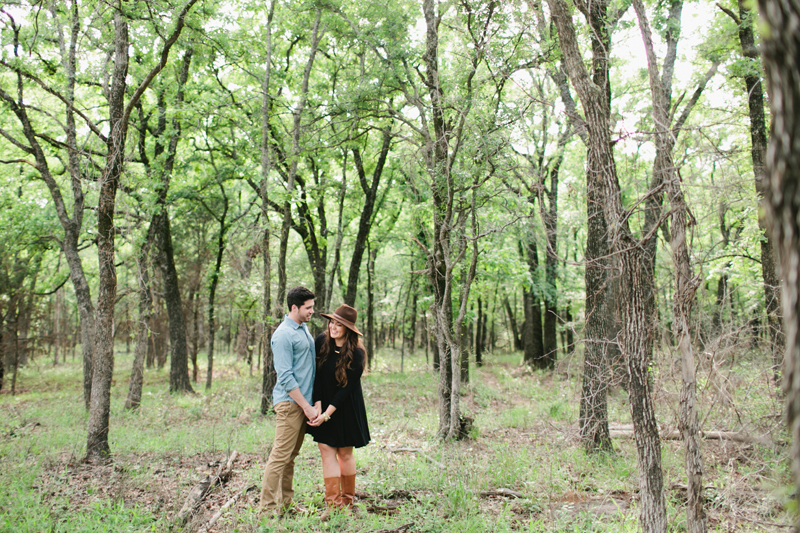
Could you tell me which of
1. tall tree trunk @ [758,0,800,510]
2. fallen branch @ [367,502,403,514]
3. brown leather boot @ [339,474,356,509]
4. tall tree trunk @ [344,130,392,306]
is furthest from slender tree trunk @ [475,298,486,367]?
tall tree trunk @ [758,0,800,510]

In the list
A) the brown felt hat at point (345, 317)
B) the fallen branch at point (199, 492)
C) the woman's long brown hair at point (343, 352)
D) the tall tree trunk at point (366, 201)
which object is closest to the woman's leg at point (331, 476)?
the woman's long brown hair at point (343, 352)

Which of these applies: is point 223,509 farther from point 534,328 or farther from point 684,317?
point 534,328

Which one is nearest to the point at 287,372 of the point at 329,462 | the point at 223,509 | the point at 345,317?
the point at 345,317

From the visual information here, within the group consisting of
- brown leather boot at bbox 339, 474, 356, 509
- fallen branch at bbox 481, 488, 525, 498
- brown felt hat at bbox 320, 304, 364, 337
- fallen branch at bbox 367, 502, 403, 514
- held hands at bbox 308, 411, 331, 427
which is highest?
brown felt hat at bbox 320, 304, 364, 337

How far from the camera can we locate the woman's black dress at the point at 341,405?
474 cm

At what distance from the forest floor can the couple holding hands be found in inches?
12.8

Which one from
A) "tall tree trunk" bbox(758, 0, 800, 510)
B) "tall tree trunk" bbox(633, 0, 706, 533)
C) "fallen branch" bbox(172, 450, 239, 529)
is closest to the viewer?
"tall tree trunk" bbox(758, 0, 800, 510)

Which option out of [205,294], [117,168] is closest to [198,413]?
[117,168]

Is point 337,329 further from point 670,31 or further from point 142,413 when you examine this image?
point 670,31

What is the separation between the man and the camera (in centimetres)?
457

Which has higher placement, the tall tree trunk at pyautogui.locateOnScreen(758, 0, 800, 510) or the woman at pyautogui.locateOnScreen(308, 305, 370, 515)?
the tall tree trunk at pyautogui.locateOnScreen(758, 0, 800, 510)

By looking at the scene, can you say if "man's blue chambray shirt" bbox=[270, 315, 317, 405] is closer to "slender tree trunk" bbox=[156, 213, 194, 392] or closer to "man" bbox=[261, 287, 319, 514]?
"man" bbox=[261, 287, 319, 514]

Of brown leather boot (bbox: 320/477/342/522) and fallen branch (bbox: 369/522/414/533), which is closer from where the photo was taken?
fallen branch (bbox: 369/522/414/533)

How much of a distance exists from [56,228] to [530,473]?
14442 mm
